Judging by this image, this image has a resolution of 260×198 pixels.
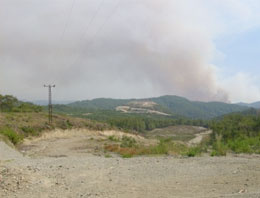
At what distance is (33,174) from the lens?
12352 millimetres

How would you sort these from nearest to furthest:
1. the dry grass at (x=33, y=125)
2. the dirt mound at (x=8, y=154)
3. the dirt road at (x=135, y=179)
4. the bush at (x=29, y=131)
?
the dirt road at (x=135, y=179) < the dirt mound at (x=8, y=154) < the dry grass at (x=33, y=125) < the bush at (x=29, y=131)

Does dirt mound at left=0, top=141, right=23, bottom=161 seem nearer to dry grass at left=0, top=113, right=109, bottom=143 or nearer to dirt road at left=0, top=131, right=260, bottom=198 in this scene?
dirt road at left=0, top=131, right=260, bottom=198

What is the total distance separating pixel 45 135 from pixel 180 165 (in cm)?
3391

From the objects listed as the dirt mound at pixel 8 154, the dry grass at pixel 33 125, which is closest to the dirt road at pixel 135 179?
the dirt mound at pixel 8 154

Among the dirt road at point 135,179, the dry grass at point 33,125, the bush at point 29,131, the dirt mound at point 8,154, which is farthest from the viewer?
the bush at point 29,131

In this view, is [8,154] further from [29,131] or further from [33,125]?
[33,125]

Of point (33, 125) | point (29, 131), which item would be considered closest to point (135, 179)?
point (29, 131)

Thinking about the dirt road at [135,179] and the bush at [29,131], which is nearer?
the dirt road at [135,179]

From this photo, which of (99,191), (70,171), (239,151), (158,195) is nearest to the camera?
(158,195)

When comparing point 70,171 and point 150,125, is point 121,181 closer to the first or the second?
point 70,171

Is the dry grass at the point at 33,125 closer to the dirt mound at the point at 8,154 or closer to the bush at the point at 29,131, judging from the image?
the bush at the point at 29,131

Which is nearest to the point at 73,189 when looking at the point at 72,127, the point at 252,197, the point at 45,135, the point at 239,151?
the point at 252,197

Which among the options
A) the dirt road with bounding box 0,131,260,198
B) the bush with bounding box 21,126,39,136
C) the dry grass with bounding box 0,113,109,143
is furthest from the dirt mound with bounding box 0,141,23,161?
the bush with bounding box 21,126,39,136

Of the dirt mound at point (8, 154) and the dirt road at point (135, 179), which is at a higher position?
the dirt road at point (135, 179)
